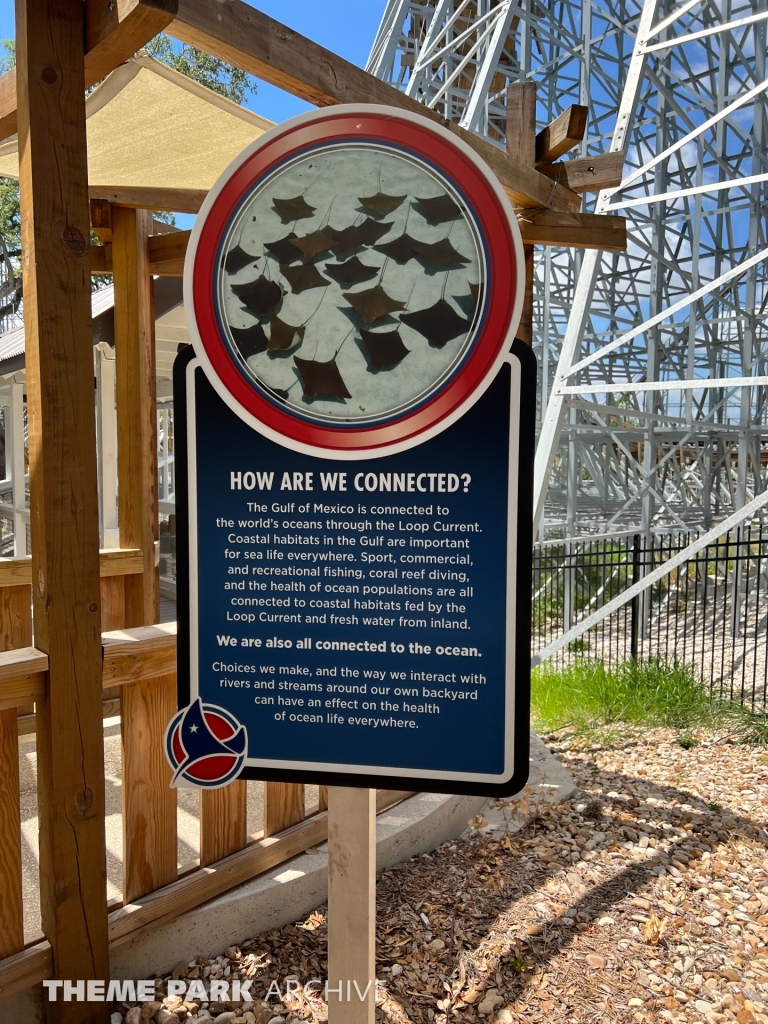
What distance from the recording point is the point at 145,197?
448cm

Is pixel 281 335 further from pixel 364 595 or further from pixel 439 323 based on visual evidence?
pixel 364 595

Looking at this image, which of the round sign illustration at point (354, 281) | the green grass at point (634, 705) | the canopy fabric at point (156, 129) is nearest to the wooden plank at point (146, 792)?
the round sign illustration at point (354, 281)

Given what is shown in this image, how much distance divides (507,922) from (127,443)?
3.26 m

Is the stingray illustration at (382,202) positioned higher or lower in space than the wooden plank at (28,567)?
higher

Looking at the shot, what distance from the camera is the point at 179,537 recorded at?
1.94 meters

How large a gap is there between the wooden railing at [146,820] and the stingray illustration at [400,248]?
5.19ft

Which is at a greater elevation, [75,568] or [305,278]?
[305,278]

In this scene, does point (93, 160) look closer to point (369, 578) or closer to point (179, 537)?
point (179, 537)

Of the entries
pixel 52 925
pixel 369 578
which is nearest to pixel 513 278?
pixel 369 578

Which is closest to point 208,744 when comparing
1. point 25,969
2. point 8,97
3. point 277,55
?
point 25,969

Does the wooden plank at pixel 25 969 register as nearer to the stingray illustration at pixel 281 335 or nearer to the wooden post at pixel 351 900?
the wooden post at pixel 351 900

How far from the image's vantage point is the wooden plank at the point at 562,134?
321cm

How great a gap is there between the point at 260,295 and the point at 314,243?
0.17 metres

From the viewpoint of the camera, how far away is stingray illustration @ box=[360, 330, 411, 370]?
176 centimetres
